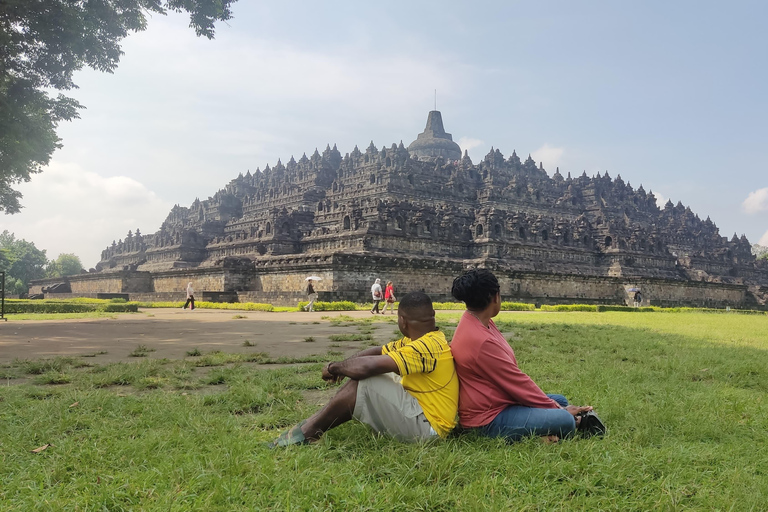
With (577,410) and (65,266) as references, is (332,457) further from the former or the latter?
(65,266)

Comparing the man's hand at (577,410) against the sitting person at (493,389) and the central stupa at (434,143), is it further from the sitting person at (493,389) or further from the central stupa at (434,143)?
the central stupa at (434,143)

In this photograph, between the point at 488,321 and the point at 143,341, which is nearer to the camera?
the point at 488,321

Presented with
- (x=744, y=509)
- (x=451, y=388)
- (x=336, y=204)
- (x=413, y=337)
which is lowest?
(x=744, y=509)

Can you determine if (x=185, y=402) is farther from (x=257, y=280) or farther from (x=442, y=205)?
(x=442, y=205)

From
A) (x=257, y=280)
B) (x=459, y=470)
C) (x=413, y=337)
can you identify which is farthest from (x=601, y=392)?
(x=257, y=280)

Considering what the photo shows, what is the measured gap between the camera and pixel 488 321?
4.16m

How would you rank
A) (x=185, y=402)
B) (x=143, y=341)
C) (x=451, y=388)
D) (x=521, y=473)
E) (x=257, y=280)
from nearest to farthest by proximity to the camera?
(x=521, y=473), (x=451, y=388), (x=185, y=402), (x=143, y=341), (x=257, y=280)

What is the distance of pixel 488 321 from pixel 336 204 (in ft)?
119

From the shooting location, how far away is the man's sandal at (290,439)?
3695 millimetres

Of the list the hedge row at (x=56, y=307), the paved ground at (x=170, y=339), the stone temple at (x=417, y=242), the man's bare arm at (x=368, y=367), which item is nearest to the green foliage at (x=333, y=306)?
the stone temple at (x=417, y=242)

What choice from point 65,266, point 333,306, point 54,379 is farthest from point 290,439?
point 65,266

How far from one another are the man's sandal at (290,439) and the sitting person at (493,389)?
1155 millimetres

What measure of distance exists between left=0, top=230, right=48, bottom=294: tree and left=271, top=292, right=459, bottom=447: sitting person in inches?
2259

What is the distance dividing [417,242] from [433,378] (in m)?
28.9
